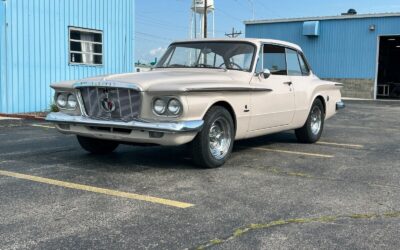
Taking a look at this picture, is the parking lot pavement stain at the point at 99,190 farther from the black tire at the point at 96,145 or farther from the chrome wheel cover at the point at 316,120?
the chrome wheel cover at the point at 316,120

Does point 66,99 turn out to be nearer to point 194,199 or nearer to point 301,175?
point 194,199

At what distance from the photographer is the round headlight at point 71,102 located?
6182 mm

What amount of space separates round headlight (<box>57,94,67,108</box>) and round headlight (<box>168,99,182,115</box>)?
1.58m

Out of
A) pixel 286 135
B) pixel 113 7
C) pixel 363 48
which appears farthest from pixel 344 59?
pixel 286 135

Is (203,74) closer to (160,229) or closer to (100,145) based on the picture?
(100,145)

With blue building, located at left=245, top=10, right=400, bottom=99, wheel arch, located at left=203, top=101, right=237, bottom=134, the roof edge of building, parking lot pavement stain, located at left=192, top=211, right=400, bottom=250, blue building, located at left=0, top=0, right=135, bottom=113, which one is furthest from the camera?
blue building, located at left=245, top=10, right=400, bottom=99

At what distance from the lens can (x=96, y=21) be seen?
51.0 ft

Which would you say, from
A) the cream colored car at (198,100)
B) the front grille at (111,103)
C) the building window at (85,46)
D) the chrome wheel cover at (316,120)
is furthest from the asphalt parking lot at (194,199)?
the building window at (85,46)

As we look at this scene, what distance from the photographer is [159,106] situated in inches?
218

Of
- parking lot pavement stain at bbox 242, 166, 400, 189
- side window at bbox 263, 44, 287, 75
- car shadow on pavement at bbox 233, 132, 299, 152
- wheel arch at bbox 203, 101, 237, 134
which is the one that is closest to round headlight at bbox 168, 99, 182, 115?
wheel arch at bbox 203, 101, 237, 134

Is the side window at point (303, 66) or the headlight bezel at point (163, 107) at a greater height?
the side window at point (303, 66)

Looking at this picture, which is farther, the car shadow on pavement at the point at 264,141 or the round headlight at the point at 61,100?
the car shadow on pavement at the point at 264,141

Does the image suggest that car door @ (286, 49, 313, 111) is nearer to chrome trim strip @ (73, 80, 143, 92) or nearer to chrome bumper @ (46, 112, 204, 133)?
chrome bumper @ (46, 112, 204, 133)

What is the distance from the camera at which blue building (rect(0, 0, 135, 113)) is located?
1302 cm
